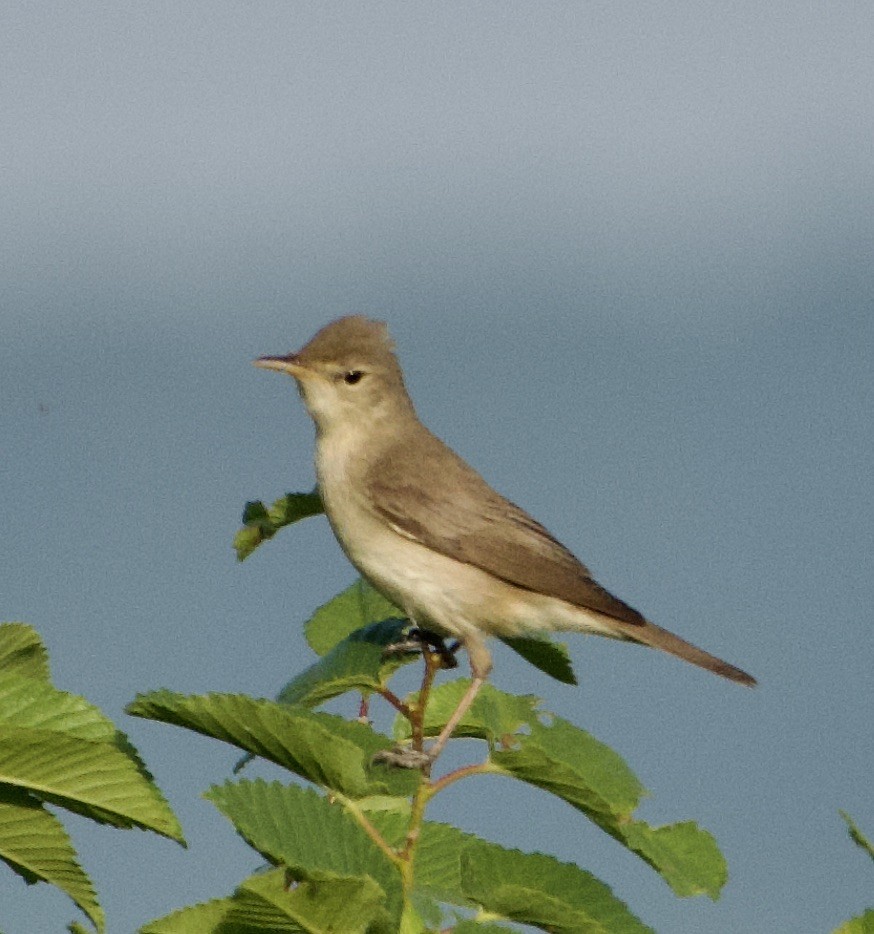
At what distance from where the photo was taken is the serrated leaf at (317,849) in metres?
1.60

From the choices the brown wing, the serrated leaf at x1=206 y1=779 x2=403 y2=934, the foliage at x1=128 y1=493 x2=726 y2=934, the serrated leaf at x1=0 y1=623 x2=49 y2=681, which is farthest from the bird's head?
the serrated leaf at x1=206 y1=779 x2=403 y2=934

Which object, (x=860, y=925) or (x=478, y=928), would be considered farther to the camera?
(x=860, y=925)

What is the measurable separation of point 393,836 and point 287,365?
10.1 ft

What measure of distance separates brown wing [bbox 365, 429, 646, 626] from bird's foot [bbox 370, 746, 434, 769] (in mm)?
2545

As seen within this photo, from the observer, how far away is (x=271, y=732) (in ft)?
6.04

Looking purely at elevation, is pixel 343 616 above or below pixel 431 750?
above

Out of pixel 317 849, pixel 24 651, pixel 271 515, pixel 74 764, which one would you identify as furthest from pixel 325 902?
pixel 271 515

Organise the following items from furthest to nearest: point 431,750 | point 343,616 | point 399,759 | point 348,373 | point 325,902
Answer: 1. point 348,373
2. point 343,616
3. point 431,750
4. point 399,759
5. point 325,902

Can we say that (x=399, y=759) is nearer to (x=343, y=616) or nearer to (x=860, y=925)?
(x=860, y=925)

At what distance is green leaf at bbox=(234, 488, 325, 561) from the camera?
3.25 m

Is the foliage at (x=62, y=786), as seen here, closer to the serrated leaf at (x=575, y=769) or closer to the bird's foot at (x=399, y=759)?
the bird's foot at (x=399, y=759)

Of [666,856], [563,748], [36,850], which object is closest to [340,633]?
[563,748]

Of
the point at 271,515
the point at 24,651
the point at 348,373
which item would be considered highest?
the point at 348,373

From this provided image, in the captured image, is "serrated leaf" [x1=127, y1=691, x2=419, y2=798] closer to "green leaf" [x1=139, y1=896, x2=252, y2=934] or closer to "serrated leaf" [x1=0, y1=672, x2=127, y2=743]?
"serrated leaf" [x1=0, y1=672, x2=127, y2=743]
